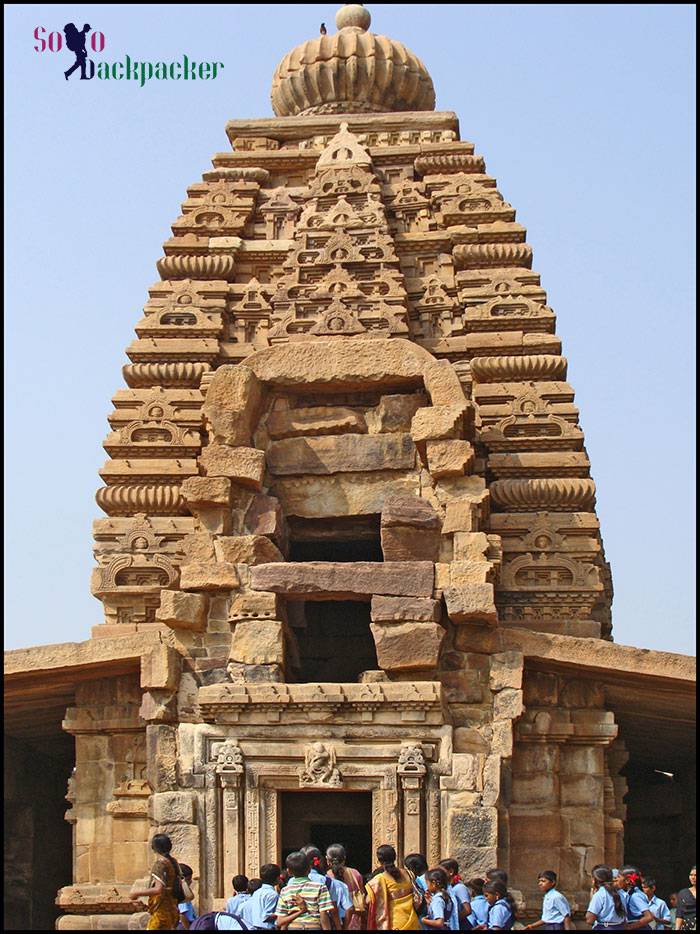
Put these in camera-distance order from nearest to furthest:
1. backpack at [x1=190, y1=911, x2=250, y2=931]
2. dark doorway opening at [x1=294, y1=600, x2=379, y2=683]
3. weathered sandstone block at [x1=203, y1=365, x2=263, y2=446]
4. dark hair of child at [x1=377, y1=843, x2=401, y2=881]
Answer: backpack at [x1=190, y1=911, x2=250, y2=931] < dark hair of child at [x1=377, y1=843, x2=401, y2=881] < weathered sandstone block at [x1=203, y1=365, x2=263, y2=446] < dark doorway opening at [x1=294, y1=600, x2=379, y2=683]

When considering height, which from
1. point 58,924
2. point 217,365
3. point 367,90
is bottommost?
point 58,924

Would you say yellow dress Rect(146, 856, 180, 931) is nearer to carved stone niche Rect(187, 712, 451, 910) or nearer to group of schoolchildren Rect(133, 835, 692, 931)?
group of schoolchildren Rect(133, 835, 692, 931)

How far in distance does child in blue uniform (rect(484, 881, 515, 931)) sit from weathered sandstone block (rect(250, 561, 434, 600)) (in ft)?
12.1

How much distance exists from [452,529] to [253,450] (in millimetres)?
2272

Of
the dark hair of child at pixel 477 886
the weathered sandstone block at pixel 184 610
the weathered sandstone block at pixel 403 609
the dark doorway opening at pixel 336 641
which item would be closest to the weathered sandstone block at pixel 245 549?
the weathered sandstone block at pixel 184 610

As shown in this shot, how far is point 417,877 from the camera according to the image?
1734 centimetres

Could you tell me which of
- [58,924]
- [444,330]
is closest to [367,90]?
[444,330]

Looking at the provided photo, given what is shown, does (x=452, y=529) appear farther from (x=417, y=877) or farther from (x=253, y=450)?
(x=417, y=877)

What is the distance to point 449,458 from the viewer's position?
20.2m

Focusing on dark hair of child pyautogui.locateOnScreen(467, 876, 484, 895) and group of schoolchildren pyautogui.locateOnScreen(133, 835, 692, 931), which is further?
dark hair of child pyautogui.locateOnScreen(467, 876, 484, 895)

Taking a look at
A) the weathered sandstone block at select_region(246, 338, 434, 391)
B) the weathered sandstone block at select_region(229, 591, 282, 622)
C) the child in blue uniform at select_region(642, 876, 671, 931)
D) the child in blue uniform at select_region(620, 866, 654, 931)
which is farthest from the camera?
the weathered sandstone block at select_region(246, 338, 434, 391)

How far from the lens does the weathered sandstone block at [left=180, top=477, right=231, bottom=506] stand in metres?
20.1

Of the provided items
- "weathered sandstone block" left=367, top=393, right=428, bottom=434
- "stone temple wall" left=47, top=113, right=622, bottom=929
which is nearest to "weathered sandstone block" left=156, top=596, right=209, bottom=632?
"stone temple wall" left=47, top=113, right=622, bottom=929

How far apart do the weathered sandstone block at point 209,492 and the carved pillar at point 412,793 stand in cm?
331
